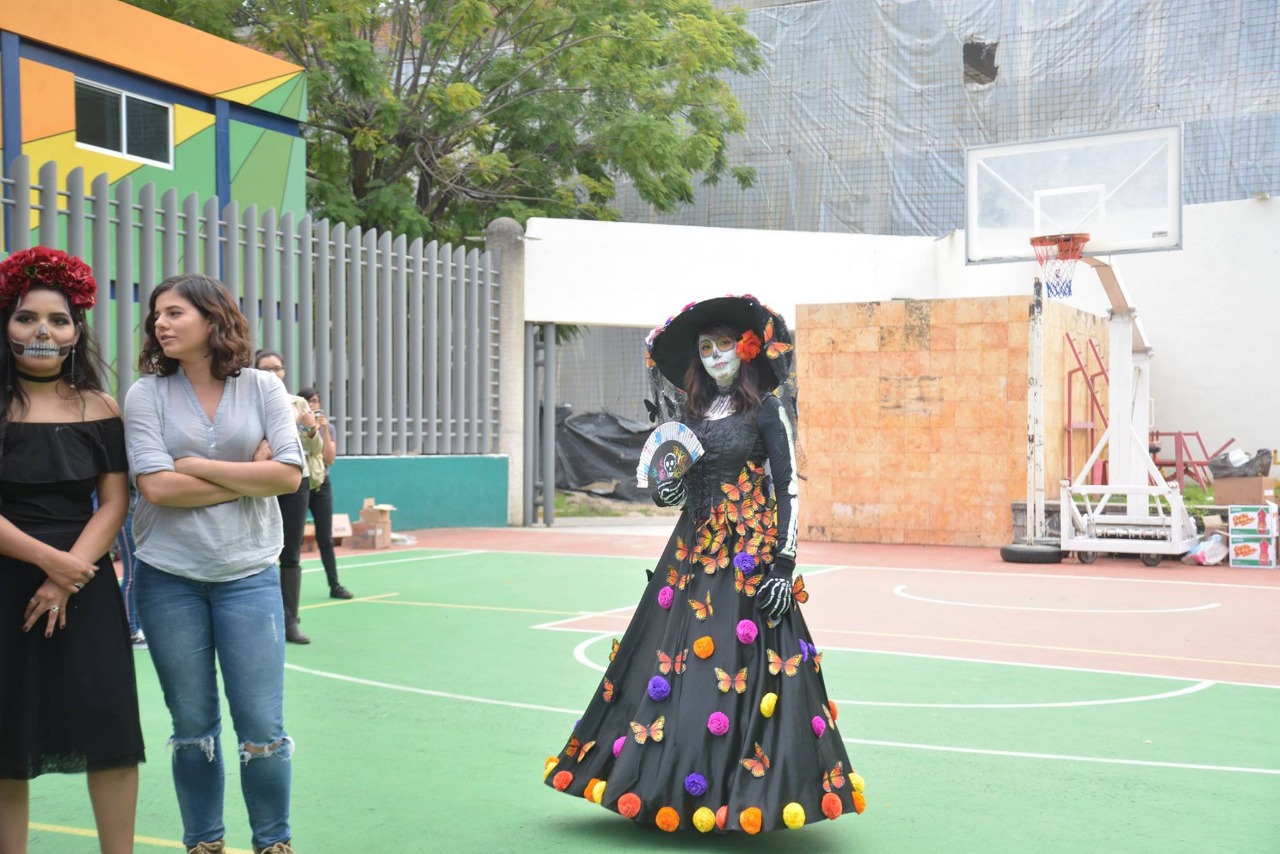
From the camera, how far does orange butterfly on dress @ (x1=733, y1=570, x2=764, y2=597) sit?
15.1ft

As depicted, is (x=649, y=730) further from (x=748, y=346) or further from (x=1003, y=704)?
(x=1003, y=704)

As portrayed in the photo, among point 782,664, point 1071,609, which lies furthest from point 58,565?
point 1071,609

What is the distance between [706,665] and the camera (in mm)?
4523

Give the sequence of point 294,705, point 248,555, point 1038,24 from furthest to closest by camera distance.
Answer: point 1038,24 < point 294,705 < point 248,555

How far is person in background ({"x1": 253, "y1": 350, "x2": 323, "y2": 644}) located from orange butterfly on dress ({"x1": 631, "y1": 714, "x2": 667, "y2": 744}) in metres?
3.91

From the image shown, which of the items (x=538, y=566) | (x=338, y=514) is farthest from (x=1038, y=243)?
(x=338, y=514)

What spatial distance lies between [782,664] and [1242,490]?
1258 centimetres

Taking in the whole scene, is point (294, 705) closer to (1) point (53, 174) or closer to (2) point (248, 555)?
(2) point (248, 555)

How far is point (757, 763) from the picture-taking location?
433 cm

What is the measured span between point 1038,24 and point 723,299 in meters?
24.5

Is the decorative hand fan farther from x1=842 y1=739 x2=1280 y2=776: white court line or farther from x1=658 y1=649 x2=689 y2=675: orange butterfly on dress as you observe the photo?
x1=842 y1=739 x2=1280 y2=776: white court line

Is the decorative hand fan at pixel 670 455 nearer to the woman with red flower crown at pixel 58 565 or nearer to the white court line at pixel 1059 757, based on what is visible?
the woman with red flower crown at pixel 58 565

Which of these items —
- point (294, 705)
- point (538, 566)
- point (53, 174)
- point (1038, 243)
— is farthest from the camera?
point (1038, 243)

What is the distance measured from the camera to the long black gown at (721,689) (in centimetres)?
433
